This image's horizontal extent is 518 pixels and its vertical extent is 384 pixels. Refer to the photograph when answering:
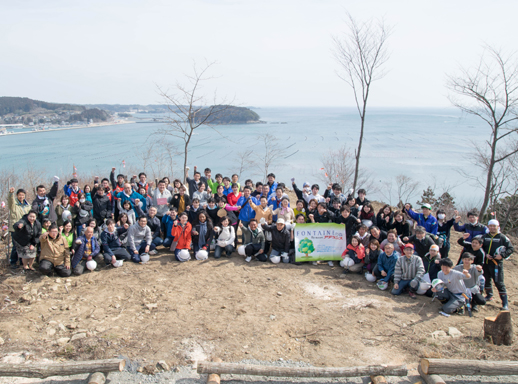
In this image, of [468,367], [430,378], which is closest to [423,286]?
[468,367]

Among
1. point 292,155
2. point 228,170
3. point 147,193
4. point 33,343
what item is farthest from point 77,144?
point 33,343

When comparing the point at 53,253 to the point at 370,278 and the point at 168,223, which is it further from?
the point at 370,278

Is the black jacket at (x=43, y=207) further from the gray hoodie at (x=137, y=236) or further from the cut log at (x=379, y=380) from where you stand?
the cut log at (x=379, y=380)

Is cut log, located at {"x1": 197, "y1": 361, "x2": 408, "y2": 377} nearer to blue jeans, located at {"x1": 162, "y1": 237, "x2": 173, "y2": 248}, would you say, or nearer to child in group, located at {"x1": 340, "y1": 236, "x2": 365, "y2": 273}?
child in group, located at {"x1": 340, "y1": 236, "x2": 365, "y2": 273}

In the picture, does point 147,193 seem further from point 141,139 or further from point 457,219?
point 141,139

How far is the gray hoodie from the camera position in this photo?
9172mm

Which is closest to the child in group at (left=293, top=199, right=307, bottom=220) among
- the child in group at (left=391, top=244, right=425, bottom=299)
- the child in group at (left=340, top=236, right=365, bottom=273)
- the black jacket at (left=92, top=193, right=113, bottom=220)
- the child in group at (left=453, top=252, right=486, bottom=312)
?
the child in group at (left=340, top=236, right=365, bottom=273)

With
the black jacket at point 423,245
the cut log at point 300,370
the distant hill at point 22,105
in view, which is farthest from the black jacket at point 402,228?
the distant hill at point 22,105

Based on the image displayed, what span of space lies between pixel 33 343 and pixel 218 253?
15.3ft

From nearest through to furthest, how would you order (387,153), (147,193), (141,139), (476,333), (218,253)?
(476,333) → (218,253) → (147,193) → (387,153) → (141,139)

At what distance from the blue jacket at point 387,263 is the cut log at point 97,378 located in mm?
6269

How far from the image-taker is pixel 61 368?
495 centimetres

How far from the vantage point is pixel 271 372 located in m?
4.98

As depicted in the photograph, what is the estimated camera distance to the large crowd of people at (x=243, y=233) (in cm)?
762
